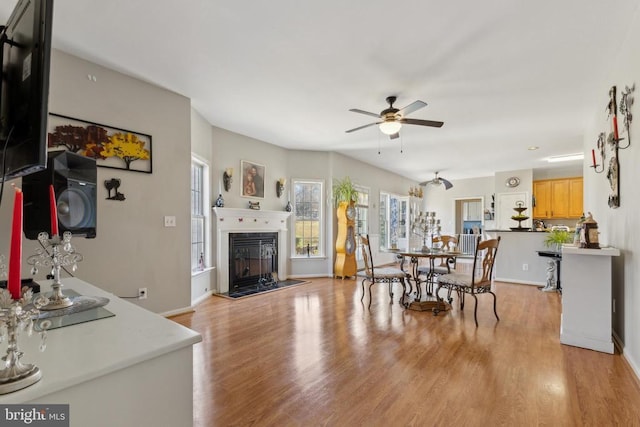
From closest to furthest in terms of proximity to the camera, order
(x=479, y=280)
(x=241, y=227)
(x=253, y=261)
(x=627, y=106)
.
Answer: (x=627, y=106) < (x=479, y=280) < (x=241, y=227) < (x=253, y=261)

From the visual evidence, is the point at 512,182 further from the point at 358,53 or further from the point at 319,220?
the point at 358,53

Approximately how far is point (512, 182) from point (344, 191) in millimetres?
5085

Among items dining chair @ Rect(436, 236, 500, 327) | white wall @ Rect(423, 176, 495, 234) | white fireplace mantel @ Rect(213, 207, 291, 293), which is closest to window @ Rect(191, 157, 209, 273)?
white fireplace mantel @ Rect(213, 207, 291, 293)

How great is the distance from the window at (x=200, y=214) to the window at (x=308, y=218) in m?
1.98

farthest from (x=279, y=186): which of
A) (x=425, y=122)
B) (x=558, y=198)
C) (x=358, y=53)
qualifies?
(x=558, y=198)

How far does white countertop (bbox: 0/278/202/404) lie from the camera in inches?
25.6

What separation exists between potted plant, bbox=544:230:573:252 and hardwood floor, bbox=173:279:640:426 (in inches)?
71.3

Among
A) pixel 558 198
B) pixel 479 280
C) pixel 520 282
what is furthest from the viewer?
pixel 558 198

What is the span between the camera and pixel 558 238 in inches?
198

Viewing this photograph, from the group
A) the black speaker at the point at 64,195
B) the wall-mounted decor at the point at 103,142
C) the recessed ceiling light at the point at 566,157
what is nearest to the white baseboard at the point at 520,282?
the recessed ceiling light at the point at 566,157

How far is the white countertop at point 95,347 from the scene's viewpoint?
0.65 meters

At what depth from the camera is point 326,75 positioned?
3.14 meters

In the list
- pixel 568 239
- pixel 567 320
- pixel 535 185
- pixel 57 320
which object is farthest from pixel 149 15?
pixel 535 185

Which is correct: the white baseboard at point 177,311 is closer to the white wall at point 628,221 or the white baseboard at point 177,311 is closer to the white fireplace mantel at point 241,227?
the white fireplace mantel at point 241,227
